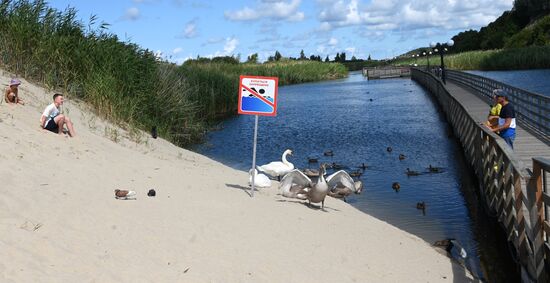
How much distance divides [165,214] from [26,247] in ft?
8.94

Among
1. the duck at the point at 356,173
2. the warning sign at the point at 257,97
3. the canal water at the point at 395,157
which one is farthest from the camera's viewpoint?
the duck at the point at 356,173

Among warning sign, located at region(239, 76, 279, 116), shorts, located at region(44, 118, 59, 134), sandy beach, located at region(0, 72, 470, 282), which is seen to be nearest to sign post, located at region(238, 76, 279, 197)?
warning sign, located at region(239, 76, 279, 116)

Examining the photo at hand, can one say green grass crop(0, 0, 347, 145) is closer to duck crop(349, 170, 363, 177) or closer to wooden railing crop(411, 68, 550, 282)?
duck crop(349, 170, 363, 177)

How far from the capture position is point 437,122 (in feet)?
112

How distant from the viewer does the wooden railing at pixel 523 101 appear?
16812 mm

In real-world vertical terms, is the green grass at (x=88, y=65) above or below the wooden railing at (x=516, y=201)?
above

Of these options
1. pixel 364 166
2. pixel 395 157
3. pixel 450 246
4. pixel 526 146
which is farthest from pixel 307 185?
pixel 395 157

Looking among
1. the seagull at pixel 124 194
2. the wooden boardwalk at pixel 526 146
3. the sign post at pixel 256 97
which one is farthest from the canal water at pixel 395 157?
the seagull at pixel 124 194

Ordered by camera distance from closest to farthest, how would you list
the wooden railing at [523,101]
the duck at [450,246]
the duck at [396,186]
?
the duck at [450,246] → the duck at [396,186] → the wooden railing at [523,101]

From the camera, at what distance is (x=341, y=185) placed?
49.3 ft

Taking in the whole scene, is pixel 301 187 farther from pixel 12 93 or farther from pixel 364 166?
pixel 364 166

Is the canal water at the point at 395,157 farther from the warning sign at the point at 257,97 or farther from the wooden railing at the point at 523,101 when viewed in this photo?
the warning sign at the point at 257,97

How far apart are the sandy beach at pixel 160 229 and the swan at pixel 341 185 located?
1.79 feet

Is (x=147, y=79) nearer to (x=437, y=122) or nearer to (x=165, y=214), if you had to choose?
(x=165, y=214)
